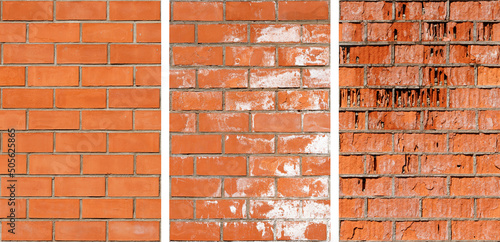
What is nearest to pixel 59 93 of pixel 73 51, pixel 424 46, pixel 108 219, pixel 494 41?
pixel 73 51

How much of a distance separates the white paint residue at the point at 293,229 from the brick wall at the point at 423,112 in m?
0.17

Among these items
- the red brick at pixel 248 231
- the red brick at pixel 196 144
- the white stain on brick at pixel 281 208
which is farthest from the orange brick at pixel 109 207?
the white stain on brick at pixel 281 208

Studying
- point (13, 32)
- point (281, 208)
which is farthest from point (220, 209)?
point (13, 32)

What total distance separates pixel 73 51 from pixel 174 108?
1.54 ft

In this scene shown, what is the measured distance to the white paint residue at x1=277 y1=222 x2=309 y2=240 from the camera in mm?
1224

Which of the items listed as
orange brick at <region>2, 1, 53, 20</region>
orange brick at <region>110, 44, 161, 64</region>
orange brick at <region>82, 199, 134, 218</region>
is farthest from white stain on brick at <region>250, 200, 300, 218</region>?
orange brick at <region>2, 1, 53, 20</region>

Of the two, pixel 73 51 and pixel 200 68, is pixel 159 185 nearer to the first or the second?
pixel 200 68

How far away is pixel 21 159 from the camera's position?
1.23 meters

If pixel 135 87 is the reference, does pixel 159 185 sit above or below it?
below

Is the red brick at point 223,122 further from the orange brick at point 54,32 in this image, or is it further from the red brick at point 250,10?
the orange brick at point 54,32

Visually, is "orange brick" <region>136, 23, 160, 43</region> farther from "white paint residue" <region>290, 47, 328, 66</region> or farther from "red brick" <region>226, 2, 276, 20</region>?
"white paint residue" <region>290, 47, 328, 66</region>

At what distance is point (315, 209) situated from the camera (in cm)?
122

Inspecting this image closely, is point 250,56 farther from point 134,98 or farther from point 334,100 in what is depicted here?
point 134,98

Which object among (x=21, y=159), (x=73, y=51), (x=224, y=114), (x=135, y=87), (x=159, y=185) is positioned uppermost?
(x=73, y=51)
